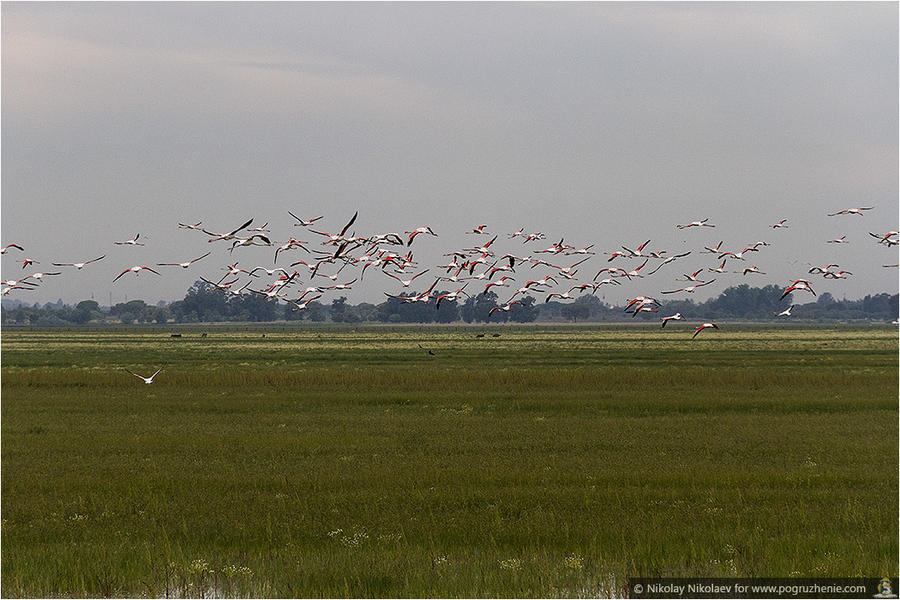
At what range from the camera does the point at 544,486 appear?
25.8 meters

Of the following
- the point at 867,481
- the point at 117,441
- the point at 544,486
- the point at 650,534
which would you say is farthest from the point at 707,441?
the point at 117,441

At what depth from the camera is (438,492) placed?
24844 mm

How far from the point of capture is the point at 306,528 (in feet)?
70.5

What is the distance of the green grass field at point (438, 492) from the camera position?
717 inches

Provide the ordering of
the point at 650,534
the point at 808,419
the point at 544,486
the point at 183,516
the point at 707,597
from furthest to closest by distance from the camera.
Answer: the point at 808,419
the point at 544,486
the point at 183,516
the point at 650,534
the point at 707,597

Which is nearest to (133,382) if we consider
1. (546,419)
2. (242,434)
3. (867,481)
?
(242,434)

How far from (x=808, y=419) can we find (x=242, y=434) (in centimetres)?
2402

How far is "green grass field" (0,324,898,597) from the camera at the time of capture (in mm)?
18203

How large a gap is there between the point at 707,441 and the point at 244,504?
17.8 meters

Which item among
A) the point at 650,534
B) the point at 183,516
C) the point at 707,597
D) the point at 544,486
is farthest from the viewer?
the point at 544,486

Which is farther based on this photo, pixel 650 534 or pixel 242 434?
pixel 242 434

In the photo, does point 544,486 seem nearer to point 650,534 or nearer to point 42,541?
point 650,534

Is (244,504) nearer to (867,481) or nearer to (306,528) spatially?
(306,528)

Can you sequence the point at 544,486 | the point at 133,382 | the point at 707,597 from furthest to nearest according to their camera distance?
the point at 133,382 → the point at 544,486 → the point at 707,597
